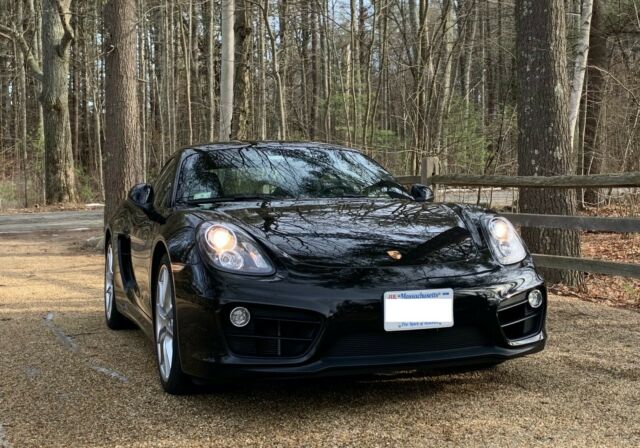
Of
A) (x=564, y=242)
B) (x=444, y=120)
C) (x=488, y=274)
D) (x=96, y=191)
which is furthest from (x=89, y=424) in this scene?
(x=96, y=191)

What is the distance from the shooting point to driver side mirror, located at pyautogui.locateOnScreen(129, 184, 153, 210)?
406 centimetres

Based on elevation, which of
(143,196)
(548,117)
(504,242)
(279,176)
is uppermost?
(548,117)

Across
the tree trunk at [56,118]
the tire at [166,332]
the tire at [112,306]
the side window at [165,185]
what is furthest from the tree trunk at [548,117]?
the tree trunk at [56,118]

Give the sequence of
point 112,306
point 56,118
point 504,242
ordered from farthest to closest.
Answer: point 56,118 → point 112,306 → point 504,242

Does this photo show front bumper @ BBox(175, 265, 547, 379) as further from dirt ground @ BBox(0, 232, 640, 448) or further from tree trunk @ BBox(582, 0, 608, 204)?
tree trunk @ BBox(582, 0, 608, 204)

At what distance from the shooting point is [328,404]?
3.08 metres

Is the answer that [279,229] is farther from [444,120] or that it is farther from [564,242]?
[444,120]

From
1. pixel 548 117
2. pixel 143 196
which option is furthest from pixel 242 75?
pixel 143 196

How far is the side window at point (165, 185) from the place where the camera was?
157 inches

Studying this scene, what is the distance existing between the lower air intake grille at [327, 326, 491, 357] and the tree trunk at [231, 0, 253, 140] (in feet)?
30.8

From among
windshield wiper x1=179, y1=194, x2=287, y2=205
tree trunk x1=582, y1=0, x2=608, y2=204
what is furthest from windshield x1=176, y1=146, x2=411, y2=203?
tree trunk x1=582, y1=0, x2=608, y2=204

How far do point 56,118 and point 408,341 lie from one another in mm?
20256

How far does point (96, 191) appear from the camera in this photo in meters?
32.1

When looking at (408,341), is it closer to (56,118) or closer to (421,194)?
(421,194)
